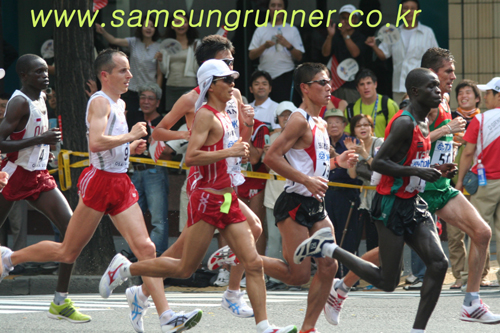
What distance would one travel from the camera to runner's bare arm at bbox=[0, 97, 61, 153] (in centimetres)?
744

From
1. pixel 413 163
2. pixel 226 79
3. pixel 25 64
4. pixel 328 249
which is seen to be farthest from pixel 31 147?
pixel 413 163

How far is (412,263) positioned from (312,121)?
14.3 feet

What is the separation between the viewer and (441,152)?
23.2 ft

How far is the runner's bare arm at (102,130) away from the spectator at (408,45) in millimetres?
6863

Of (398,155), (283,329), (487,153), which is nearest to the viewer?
(283,329)

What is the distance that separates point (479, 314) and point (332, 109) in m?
4.79

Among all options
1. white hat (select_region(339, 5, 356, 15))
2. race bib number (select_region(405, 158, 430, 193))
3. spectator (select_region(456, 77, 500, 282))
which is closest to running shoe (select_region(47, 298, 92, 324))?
race bib number (select_region(405, 158, 430, 193))

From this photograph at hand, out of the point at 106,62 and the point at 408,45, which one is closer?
the point at 106,62

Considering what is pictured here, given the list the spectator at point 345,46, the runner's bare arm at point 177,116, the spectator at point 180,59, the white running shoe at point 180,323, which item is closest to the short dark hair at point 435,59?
the runner's bare arm at point 177,116

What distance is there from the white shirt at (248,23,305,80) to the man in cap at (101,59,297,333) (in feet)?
21.5

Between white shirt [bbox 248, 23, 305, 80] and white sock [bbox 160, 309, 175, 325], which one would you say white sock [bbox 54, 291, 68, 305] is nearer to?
white sock [bbox 160, 309, 175, 325]

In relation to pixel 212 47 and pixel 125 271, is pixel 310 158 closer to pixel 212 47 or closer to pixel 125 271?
pixel 212 47

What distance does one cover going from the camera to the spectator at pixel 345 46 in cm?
1305

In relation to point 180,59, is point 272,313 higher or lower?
lower
